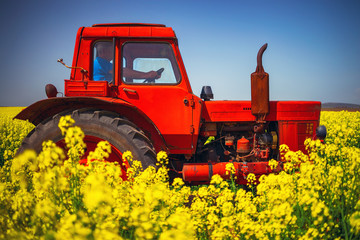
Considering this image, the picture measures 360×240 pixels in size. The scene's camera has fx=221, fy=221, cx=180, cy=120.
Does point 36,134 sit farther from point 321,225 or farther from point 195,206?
point 321,225

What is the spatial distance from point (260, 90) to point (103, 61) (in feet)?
7.66

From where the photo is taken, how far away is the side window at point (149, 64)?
3.17 metres

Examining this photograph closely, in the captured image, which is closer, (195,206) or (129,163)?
(195,206)

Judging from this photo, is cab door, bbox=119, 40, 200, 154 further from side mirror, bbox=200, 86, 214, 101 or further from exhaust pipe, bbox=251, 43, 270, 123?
exhaust pipe, bbox=251, 43, 270, 123

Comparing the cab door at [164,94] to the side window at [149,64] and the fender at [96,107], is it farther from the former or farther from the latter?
the fender at [96,107]

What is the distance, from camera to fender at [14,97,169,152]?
272 cm

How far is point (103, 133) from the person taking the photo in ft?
8.79

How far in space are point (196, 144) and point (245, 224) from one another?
5.55 ft

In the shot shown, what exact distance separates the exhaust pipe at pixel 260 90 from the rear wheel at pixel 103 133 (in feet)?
5.63

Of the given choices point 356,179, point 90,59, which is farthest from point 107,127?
point 356,179

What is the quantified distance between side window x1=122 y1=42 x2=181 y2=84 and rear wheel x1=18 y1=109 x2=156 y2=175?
75 cm

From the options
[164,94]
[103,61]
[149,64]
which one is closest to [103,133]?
[164,94]

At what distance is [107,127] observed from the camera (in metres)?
2.68

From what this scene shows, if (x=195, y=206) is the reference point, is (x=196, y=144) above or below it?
above
